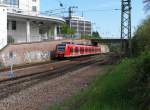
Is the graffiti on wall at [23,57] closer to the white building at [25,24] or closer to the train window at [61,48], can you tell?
the train window at [61,48]

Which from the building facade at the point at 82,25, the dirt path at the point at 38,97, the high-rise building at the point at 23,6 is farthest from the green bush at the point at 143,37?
the building facade at the point at 82,25

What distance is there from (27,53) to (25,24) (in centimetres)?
1586

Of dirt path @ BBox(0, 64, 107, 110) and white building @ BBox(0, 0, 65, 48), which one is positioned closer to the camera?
dirt path @ BBox(0, 64, 107, 110)

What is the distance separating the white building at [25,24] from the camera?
230 feet

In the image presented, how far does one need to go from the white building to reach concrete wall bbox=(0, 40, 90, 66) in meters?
3.47

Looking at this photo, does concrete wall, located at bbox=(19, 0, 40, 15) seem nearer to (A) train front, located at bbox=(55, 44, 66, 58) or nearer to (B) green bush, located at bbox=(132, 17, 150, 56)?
(A) train front, located at bbox=(55, 44, 66, 58)

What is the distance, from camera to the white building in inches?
2758

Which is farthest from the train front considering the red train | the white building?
the white building

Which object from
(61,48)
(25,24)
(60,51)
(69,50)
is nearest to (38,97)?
(60,51)

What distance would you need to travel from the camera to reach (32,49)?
6291 cm

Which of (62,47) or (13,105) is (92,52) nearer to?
(62,47)

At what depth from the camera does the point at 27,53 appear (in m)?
60.0

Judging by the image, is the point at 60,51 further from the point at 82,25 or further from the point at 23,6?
the point at 82,25

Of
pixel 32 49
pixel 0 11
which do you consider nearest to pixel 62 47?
pixel 32 49
